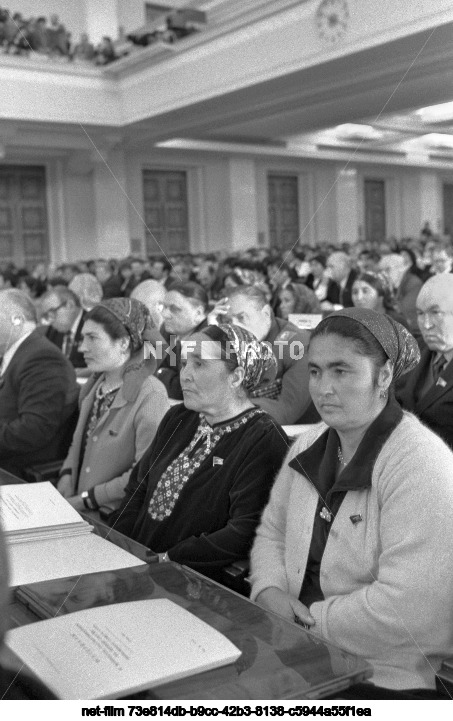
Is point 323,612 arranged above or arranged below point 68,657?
below

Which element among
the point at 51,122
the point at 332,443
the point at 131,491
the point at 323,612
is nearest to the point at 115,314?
the point at 131,491

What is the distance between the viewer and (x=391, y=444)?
1586 millimetres

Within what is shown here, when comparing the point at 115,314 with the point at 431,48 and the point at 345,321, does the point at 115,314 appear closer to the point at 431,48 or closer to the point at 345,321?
the point at 345,321

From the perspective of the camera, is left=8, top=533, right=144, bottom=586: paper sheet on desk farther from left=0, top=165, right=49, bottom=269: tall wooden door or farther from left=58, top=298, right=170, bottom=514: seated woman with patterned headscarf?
left=0, top=165, right=49, bottom=269: tall wooden door

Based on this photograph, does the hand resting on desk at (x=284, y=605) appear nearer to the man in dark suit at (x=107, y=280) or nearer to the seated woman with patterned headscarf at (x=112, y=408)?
the seated woman with patterned headscarf at (x=112, y=408)

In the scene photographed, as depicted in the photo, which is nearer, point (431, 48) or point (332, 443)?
point (332, 443)

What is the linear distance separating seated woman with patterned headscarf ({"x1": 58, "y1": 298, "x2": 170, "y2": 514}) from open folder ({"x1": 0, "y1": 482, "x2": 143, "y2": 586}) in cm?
61

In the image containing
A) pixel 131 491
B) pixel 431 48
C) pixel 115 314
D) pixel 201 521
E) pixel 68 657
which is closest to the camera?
pixel 68 657

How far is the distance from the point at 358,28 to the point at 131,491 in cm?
623

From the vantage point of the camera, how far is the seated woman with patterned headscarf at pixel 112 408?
2.63 m

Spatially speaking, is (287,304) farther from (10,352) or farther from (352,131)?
(352,131)

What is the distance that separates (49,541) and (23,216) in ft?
46.1

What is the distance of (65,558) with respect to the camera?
162 cm

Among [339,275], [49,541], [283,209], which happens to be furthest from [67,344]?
[283,209]
